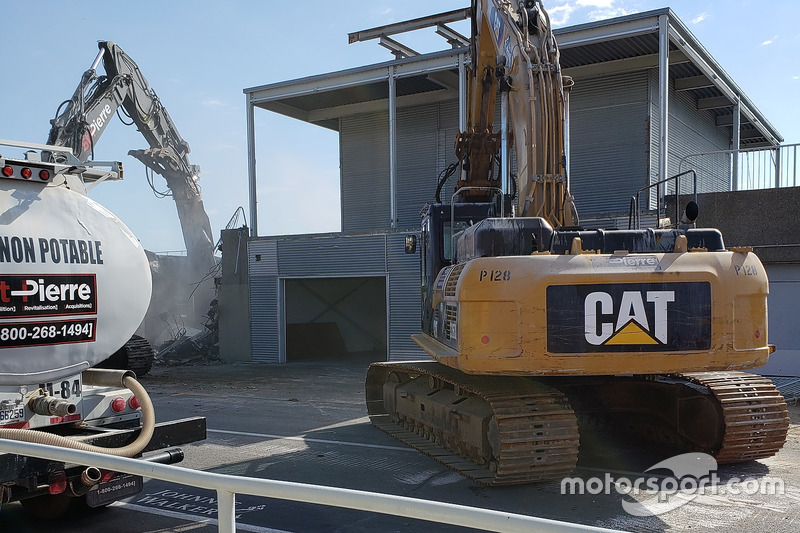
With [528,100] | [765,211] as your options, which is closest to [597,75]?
[765,211]

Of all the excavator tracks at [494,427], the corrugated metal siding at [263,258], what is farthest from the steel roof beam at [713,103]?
the excavator tracks at [494,427]

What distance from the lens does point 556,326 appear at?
6.17 metres

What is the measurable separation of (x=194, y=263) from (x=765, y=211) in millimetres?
18569

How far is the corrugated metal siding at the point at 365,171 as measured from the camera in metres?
23.3

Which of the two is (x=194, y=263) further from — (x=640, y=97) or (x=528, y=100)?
(x=528, y=100)

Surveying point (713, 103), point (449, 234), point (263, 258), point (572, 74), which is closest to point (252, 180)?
point (263, 258)

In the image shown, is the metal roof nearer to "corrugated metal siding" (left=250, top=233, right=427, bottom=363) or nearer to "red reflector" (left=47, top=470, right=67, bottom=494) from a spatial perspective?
"corrugated metal siding" (left=250, top=233, right=427, bottom=363)

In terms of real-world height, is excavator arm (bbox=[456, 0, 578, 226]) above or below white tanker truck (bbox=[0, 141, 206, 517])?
above

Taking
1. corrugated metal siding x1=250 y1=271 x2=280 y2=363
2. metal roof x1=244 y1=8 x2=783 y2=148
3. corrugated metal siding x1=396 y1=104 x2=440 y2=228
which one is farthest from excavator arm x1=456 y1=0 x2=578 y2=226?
corrugated metal siding x1=396 y1=104 x2=440 y2=228

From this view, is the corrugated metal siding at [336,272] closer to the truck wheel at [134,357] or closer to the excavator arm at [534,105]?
the truck wheel at [134,357]

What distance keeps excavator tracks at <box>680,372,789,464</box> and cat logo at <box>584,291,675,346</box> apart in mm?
1725

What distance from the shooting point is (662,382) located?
802cm

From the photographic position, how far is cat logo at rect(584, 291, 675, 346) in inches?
242
